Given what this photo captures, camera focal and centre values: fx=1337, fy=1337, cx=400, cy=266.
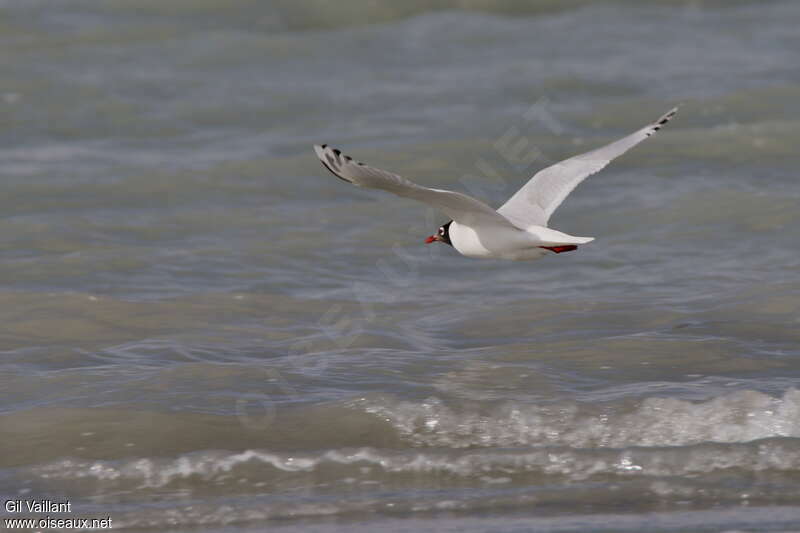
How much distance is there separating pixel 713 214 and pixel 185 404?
17.4ft

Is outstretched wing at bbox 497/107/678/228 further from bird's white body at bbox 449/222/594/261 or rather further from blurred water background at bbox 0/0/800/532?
blurred water background at bbox 0/0/800/532

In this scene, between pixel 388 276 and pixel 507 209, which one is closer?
pixel 507 209

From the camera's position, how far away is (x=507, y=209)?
24.2ft

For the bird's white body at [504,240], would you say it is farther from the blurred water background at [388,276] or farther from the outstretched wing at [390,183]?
the blurred water background at [388,276]

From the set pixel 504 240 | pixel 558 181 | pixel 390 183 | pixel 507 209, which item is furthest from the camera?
pixel 558 181

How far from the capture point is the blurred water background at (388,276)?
5711 mm

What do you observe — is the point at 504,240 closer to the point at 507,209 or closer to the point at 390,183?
the point at 507,209

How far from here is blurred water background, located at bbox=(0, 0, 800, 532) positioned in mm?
5711

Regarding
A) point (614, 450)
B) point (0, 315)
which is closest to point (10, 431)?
point (0, 315)

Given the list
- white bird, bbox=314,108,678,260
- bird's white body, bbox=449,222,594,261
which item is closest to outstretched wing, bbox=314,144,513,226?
white bird, bbox=314,108,678,260

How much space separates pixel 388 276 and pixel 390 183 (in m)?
3.38

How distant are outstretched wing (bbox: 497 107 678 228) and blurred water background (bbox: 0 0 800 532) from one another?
0.75m

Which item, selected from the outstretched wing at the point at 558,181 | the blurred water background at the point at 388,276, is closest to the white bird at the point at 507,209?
the outstretched wing at the point at 558,181

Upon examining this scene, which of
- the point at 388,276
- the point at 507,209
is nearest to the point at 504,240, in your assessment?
the point at 507,209
